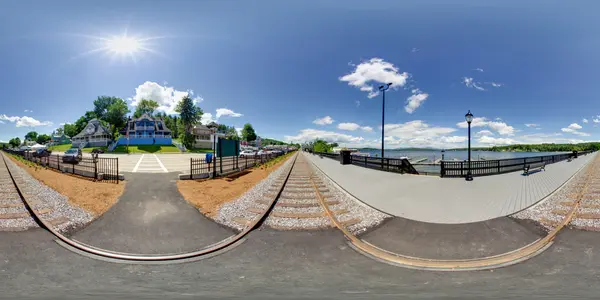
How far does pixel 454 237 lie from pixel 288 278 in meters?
3.45

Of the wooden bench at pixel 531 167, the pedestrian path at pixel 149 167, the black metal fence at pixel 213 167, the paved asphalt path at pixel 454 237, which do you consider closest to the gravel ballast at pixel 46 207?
the black metal fence at pixel 213 167

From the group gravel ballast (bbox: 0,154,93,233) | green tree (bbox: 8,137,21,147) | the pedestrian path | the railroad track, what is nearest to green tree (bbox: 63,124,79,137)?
green tree (bbox: 8,137,21,147)

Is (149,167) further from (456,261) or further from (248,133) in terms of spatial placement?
(248,133)

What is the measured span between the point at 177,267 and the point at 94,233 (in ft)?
9.46

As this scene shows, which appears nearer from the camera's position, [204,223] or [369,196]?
[204,223]

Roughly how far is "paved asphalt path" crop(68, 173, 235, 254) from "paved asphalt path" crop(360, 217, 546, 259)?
3.40 metres

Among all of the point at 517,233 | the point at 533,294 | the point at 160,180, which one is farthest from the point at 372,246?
the point at 160,180

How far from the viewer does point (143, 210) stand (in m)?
7.03

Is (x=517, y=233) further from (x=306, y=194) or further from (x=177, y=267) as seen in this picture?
(x=177, y=267)

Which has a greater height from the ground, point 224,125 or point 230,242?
point 224,125

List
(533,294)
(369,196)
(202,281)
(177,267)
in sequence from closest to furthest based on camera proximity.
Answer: (533,294), (202,281), (177,267), (369,196)

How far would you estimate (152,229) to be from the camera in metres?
5.53

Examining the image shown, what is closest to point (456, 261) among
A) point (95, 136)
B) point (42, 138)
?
point (95, 136)

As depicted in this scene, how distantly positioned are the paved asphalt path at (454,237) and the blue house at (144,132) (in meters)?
72.9
